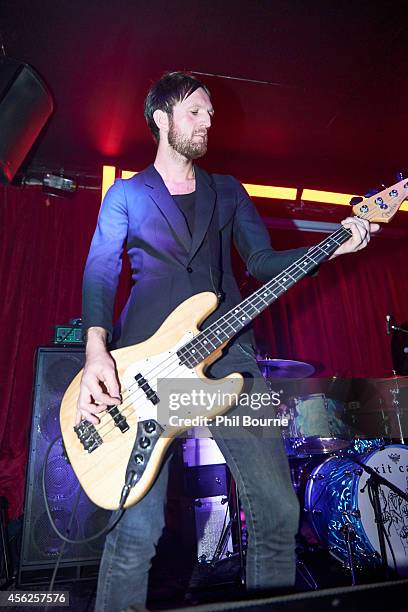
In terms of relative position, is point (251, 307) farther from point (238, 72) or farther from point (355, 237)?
point (238, 72)

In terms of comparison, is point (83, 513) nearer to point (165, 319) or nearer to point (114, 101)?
point (165, 319)

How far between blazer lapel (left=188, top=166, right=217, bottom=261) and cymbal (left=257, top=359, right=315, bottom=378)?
1.93 meters

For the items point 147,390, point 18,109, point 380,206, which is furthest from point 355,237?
point 18,109

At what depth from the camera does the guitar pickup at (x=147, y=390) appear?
5.00ft

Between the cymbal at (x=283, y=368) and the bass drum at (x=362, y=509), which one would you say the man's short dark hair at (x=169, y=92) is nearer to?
the cymbal at (x=283, y=368)

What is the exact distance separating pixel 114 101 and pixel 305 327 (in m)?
3.51

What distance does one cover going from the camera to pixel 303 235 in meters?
5.82

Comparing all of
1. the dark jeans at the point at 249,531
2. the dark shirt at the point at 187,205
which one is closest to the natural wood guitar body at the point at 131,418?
the dark jeans at the point at 249,531

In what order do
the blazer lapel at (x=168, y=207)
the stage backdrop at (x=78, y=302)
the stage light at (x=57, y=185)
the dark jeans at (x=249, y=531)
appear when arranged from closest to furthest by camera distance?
the dark jeans at (x=249, y=531)
the blazer lapel at (x=168, y=207)
the stage backdrop at (x=78, y=302)
the stage light at (x=57, y=185)

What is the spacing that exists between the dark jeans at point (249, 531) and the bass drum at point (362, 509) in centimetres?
209

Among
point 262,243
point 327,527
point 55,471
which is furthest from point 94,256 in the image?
point 327,527

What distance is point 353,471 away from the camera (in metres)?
3.38

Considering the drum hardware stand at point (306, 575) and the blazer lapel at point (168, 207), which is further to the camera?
the drum hardware stand at point (306, 575)

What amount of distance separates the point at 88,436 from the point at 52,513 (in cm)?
188
